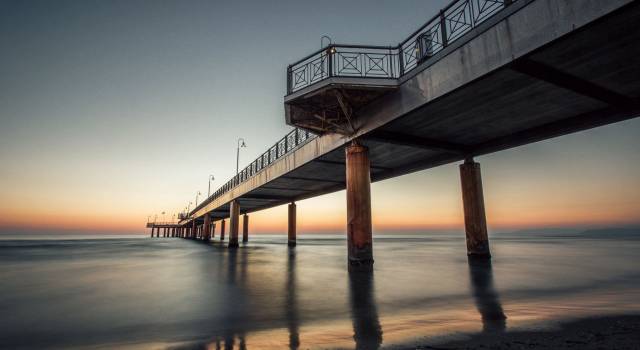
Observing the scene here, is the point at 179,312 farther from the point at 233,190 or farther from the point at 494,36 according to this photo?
the point at 233,190

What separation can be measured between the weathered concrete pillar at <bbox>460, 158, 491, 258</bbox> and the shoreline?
12466 millimetres

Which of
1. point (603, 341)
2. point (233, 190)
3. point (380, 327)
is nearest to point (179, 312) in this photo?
point (380, 327)

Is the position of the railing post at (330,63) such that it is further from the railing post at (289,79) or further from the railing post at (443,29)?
the railing post at (443,29)

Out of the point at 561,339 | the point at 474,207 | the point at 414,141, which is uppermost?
the point at 414,141

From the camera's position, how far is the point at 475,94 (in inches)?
418

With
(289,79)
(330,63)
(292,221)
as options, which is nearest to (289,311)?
(330,63)

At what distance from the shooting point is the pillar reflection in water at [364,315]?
403 cm

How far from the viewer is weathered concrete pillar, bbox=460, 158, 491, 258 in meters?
16.7

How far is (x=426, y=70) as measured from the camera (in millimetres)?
10578

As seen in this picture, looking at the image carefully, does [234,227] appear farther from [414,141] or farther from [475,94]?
[475,94]

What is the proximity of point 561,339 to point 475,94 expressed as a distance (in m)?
8.53

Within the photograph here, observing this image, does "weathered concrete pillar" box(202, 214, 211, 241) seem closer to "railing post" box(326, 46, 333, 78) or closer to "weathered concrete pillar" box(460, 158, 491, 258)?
"weathered concrete pillar" box(460, 158, 491, 258)

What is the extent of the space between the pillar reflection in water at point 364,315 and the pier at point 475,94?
4559 millimetres

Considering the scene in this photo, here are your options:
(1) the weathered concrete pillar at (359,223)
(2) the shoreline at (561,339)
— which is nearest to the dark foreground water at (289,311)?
(2) the shoreline at (561,339)
